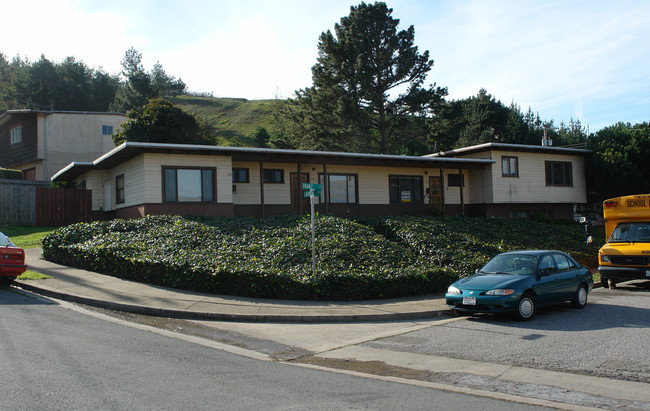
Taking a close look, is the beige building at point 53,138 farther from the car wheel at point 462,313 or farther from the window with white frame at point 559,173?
the car wheel at point 462,313

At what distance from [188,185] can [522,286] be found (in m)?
14.4

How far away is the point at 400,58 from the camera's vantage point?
36.3 m

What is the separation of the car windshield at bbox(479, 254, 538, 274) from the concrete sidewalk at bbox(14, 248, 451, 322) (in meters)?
1.46

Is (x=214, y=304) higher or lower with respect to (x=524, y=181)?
lower

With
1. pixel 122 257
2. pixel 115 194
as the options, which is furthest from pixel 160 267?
pixel 115 194

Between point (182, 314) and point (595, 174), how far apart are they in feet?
91.3

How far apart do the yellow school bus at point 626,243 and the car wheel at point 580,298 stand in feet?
11.3

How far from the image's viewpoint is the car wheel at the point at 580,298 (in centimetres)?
1223

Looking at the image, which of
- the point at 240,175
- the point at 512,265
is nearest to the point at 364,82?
the point at 240,175

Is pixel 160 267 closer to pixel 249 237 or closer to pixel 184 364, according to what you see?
pixel 249 237

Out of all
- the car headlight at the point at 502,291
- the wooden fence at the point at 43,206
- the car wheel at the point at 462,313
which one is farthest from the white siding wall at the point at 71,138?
the car headlight at the point at 502,291

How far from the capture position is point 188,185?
21.2m

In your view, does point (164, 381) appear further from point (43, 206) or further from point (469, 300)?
point (43, 206)

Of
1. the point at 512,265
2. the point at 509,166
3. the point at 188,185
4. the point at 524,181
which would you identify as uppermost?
the point at 509,166
